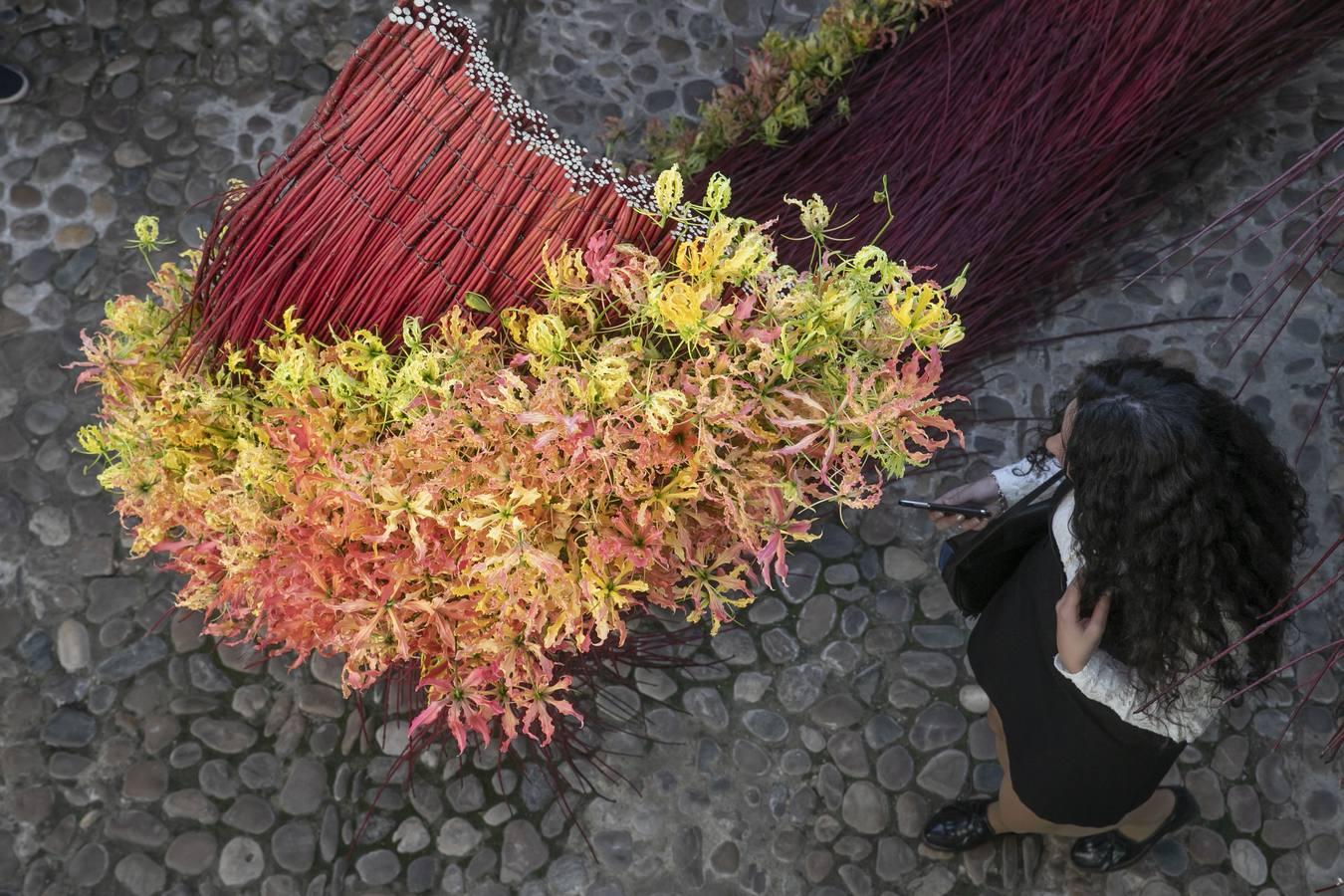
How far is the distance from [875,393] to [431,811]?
1403 millimetres

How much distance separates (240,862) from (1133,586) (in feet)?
5.75

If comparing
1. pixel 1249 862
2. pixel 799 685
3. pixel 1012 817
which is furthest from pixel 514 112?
pixel 1249 862

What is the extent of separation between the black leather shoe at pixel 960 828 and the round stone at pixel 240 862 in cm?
134

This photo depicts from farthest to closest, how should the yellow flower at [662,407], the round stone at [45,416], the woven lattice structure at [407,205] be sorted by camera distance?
the round stone at [45,416]
the woven lattice structure at [407,205]
the yellow flower at [662,407]

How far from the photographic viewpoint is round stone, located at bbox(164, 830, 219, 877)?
84.1 inches

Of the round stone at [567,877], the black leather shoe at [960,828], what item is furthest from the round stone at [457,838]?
the black leather shoe at [960,828]

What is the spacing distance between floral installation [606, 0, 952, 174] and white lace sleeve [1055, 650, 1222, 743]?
1.25 m

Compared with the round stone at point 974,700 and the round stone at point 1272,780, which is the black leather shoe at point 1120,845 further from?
the round stone at point 974,700

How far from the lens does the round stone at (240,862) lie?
2133mm

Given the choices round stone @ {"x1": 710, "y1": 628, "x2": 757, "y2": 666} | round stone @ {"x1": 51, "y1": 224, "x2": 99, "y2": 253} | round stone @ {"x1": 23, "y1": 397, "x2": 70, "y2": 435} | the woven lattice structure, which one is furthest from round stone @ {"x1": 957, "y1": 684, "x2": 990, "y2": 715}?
round stone @ {"x1": 51, "y1": 224, "x2": 99, "y2": 253}

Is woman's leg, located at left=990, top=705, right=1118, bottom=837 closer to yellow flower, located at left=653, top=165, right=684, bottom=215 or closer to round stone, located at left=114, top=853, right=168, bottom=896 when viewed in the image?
yellow flower, located at left=653, top=165, right=684, bottom=215

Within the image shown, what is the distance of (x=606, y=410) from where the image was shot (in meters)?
1.29

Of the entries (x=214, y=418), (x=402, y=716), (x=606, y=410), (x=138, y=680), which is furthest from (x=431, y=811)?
(x=606, y=410)

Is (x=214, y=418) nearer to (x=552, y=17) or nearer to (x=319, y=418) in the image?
(x=319, y=418)
